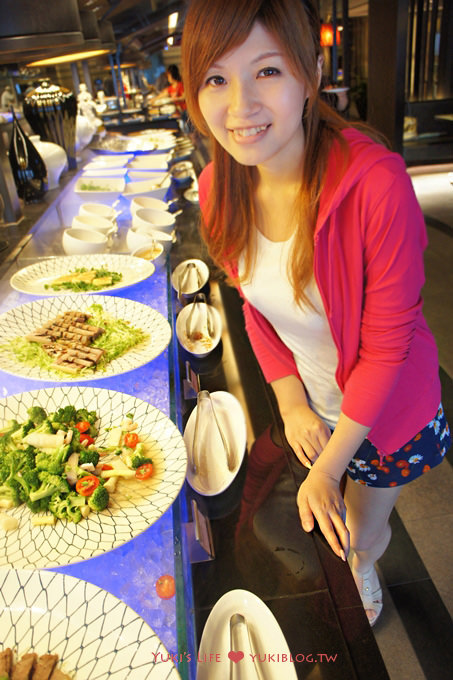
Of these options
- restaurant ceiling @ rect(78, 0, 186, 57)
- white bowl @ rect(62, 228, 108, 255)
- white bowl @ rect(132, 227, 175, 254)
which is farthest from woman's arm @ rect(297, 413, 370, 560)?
restaurant ceiling @ rect(78, 0, 186, 57)

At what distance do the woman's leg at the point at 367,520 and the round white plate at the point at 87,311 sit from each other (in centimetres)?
81

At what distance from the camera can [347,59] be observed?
403 inches

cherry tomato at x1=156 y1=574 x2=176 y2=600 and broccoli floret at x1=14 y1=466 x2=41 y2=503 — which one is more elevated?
broccoli floret at x1=14 y1=466 x2=41 y2=503

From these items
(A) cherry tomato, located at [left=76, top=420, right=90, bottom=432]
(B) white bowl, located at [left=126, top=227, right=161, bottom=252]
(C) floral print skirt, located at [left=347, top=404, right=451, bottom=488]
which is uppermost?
(B) white bowl, located at [left=126, top=227, right=161, bottom=252]

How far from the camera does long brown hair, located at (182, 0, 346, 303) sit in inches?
42.0

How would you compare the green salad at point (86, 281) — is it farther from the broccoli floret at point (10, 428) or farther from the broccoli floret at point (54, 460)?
the broccoli floret at point (54, 460)

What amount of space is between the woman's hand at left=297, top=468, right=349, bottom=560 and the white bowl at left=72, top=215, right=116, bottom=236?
1.74 metres

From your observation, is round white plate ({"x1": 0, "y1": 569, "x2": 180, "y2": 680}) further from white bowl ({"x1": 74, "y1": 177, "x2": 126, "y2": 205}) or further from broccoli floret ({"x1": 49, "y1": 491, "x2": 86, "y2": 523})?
A: white bowl ({"x1": 74, "y1": 177, "x2": 126, "y2": 205})

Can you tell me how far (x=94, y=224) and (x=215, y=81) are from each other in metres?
1.51

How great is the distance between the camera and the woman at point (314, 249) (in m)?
1.09

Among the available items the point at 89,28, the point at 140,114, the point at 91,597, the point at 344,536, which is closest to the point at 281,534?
the point at 344,536

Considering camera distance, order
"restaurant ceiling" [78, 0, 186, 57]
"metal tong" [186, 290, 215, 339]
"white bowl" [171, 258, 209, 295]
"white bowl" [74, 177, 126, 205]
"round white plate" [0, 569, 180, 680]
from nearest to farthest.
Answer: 1. "round white plate" [0, 569, 180, 680]
2. "metal tong" [186, 290, 215, 339]
3. "white bowl" [171, 258, 209, 295]
4. "white bowl" [74, 177, 126, 205]
5. "restaurant ceiling" [78, 0, 186, 57]

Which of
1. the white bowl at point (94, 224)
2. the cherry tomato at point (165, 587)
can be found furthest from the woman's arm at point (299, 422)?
the white bowl at point (94, 224)

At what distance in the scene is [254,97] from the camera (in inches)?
43.5
